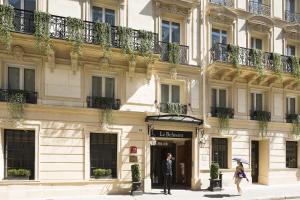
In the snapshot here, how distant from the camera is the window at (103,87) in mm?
18434

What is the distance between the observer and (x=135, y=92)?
62.5ft

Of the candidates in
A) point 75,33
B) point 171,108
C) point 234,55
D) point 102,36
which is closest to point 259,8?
point 234,55

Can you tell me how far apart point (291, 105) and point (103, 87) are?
1233 cm

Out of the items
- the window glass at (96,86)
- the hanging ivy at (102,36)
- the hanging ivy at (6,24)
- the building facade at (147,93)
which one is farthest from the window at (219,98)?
the hanging ivy at (6,24)

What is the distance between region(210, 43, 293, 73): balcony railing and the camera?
20.9 meters

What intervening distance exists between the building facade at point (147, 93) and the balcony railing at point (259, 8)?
63 mm

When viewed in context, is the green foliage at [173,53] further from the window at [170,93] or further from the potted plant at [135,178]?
the potted plant at [135,178]

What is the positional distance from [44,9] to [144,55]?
4.73m

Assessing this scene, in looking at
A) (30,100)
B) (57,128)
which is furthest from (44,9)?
(57,128)

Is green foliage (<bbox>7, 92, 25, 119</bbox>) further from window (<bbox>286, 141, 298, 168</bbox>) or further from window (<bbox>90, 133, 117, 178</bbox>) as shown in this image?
window (<bbox>286, 141, 298, 168</bbox>)

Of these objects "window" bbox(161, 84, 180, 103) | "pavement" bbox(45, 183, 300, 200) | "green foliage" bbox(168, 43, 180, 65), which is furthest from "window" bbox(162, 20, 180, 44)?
"pavement" bbox(45, 183, 300, 200)

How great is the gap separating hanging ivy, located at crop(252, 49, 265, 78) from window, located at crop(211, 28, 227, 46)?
1735 mm

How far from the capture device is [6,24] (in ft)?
50.2

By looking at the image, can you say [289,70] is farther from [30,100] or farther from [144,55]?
[30,100]
